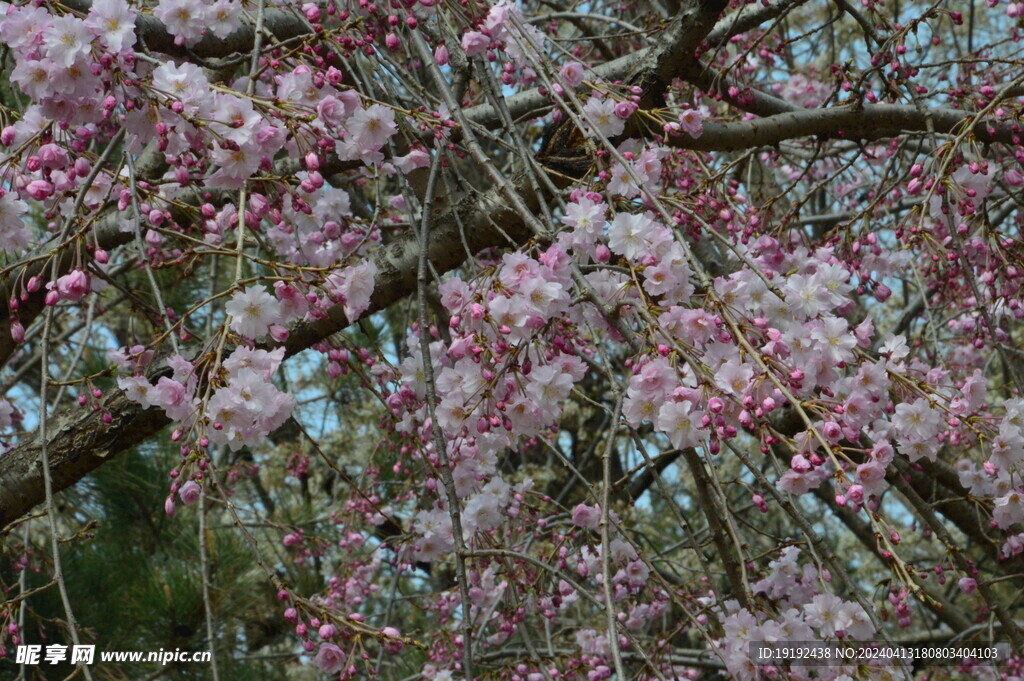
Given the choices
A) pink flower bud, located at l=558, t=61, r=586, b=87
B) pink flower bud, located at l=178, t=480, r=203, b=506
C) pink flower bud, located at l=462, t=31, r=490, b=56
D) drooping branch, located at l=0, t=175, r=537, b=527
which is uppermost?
pink flower bud, located at l=558, t=61, r=586, b=87

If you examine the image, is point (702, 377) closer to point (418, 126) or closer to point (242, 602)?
point (418, 126)

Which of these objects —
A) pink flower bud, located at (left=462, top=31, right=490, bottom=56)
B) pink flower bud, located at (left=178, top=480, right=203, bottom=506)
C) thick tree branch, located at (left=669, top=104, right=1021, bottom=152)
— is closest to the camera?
pink flower bud, located at (left=178, top=480, right=203, bottom=506)

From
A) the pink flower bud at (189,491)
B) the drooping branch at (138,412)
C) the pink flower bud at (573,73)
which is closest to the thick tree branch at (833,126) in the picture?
the pink flower bud at (573,73)

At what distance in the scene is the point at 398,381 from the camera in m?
1.82

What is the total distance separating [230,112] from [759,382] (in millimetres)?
836

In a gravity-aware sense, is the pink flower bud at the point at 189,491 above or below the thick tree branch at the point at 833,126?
below

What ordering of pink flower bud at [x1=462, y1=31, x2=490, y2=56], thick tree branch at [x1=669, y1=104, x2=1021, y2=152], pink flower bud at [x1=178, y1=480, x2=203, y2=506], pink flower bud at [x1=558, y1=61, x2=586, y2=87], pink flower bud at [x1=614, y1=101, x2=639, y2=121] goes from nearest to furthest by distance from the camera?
pink flower bud at [x1=178, y1=480, x2=203, y2=506] → pink flower bud at [x1=614, y1=101, x2=639, y2=121] → pink flower bud at [x1=462, y1=31, x2=490, y2=56] → pink flower bud at [x1=558, y1=61, x2=586, y2=87] → thick tree branch at [x1=669, y1=104, x2=1021, y2=152]

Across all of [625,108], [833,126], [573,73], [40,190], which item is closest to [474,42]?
[573,73]

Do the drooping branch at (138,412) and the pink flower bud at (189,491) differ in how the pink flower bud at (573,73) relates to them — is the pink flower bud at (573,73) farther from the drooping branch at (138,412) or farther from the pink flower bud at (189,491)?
the pink flower bud at (189,491)

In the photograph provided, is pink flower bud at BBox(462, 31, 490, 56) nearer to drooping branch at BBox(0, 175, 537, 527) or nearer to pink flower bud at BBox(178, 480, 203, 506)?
drooping branch at BBox(0, 175, 537, 527)

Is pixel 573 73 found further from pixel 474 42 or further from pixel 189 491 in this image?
pixel 189 491

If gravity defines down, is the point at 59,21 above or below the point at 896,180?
below

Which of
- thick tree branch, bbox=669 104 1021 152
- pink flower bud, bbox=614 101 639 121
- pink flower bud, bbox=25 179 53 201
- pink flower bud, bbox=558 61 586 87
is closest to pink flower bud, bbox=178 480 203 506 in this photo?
pink flower bud, bbox=25 179 53 201

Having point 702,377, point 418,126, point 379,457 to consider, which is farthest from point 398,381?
point 379,457
